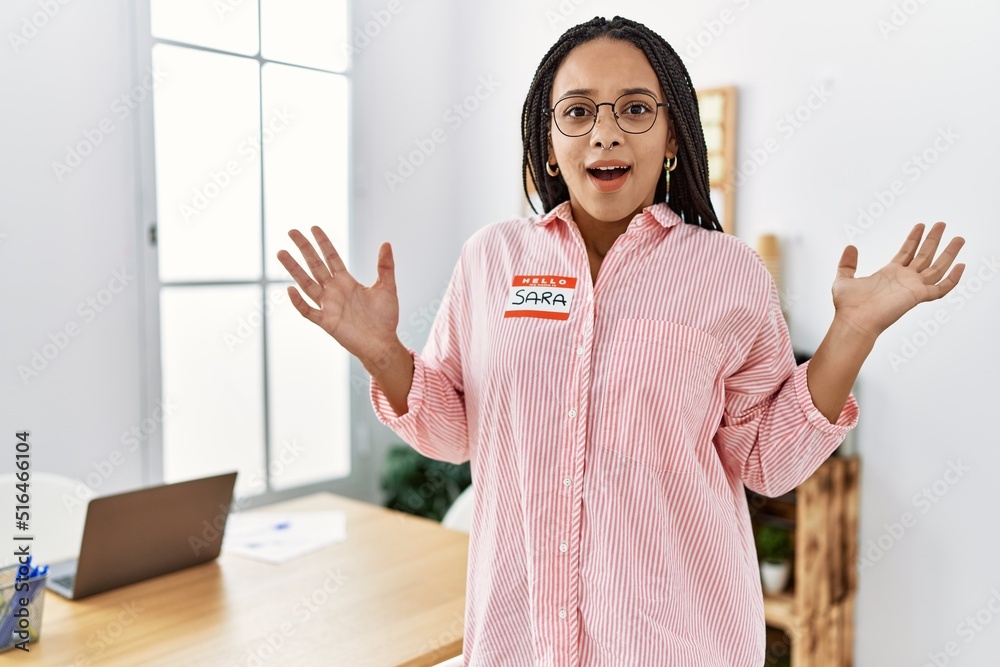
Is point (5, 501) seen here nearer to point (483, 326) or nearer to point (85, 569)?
point (85, 569)

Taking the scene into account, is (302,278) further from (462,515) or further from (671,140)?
(462,515)

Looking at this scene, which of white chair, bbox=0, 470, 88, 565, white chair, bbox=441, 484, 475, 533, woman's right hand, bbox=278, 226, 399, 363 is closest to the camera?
woman's right hand, bbox=278, 226, 399, 363

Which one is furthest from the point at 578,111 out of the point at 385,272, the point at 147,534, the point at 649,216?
the point at 147,534

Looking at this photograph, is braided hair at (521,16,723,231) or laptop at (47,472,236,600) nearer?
braided hair at (521,16,723,231)

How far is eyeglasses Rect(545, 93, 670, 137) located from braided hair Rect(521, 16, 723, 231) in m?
0.04

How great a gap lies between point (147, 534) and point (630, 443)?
3.62 ft

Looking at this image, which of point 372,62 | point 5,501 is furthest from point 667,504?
point 372,62

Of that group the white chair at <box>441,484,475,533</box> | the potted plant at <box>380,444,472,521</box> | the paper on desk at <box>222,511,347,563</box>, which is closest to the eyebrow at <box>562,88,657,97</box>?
the paper on desk at <box>222,511,347,563</box>

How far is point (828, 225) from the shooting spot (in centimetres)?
279

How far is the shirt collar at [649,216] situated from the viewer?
1199 mm

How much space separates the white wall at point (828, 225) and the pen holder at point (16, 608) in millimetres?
1312

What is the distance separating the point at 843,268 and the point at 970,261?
1.61 metres

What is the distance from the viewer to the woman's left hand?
44.6 inches

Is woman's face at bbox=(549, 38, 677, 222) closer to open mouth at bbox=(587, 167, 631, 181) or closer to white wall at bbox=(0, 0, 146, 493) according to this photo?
open mouth at bbox=(587, 167, 631, 181)
